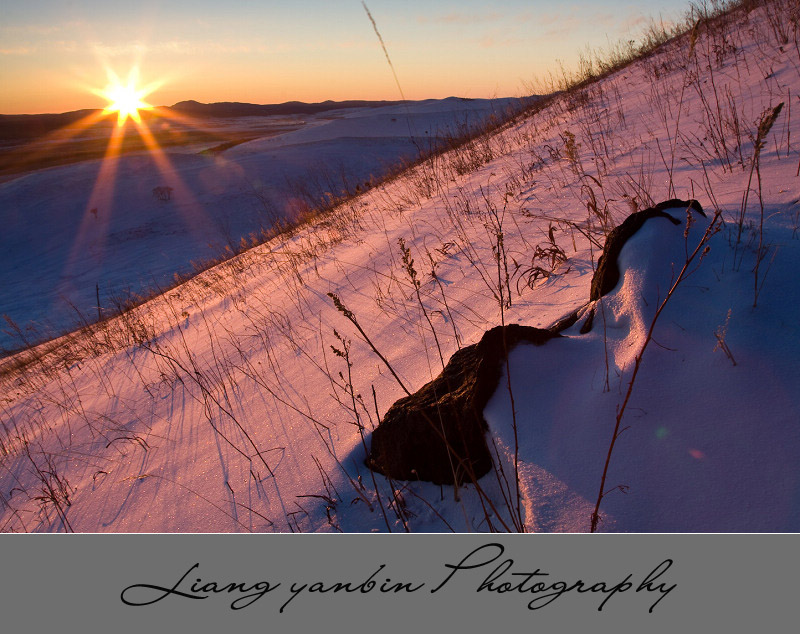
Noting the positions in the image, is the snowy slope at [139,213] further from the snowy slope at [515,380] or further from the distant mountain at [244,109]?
the distant mountain at [244,109]

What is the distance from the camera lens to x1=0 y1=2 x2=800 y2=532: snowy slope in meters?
1.09

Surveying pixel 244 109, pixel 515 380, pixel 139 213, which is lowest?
pixel 515 380

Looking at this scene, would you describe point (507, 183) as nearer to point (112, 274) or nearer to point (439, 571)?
point (439, 571)

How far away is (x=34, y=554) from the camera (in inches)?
48.1

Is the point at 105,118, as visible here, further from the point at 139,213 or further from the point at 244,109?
the point at 139,213

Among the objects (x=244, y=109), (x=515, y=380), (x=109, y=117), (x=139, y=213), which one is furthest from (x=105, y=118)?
(x=515, y=380)

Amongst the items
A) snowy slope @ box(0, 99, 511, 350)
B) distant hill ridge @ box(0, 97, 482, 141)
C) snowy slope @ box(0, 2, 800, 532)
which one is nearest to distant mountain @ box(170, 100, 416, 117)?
distant hill ridge @ box(0, 97, 482, 141)

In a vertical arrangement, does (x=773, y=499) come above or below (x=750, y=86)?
below

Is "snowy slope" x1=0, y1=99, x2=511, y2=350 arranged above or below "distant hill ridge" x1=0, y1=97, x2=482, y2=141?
below

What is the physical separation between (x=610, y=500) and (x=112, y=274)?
1387 cm

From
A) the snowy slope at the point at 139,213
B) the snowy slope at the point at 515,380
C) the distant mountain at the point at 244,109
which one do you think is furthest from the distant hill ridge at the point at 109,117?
the snowy slope at the point at 515,380

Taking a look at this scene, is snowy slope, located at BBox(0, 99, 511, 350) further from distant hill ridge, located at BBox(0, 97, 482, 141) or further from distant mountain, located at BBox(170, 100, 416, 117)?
distant mountain, located at BBox(170, 100, 416, 117)

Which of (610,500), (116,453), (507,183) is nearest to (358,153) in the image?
(507,183)

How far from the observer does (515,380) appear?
4.61 feet
